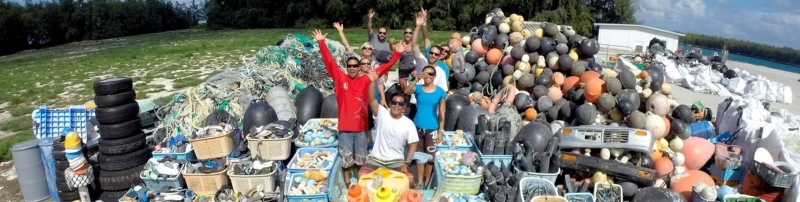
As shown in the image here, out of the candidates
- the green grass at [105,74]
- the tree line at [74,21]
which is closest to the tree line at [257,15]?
the tree line at [74,21]

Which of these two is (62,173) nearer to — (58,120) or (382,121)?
(58,120)

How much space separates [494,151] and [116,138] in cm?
464

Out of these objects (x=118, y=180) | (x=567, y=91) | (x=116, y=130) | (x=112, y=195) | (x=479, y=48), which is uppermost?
(x=479, y=48)

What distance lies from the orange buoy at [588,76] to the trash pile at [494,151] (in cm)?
6

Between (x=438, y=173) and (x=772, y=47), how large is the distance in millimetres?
49997

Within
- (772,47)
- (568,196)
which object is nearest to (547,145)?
(568,196)

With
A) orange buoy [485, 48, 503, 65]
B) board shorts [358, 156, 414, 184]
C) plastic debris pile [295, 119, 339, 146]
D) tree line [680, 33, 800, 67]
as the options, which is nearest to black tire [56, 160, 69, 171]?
plastic debris pile [295, 119, 339, 146]

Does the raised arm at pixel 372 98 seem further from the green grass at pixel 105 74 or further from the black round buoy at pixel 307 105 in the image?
the green grass at pixel 105 74

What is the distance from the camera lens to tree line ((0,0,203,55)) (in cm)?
4178

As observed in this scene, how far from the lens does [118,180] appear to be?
5.60 m

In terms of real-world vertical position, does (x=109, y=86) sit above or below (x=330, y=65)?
below

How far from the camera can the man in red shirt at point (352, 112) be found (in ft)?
17.0

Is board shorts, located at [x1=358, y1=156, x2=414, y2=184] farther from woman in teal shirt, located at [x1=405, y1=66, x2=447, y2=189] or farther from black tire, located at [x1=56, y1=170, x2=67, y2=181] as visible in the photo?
black tire, located at [x1=56, y1=170, x2=67, y2=181]

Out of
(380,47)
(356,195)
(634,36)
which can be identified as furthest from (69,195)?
(634,36)
